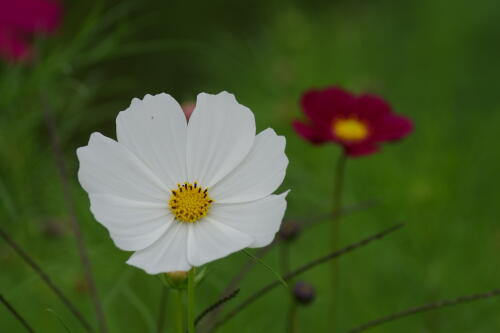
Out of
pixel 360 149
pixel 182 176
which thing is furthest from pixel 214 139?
pixel 360 149

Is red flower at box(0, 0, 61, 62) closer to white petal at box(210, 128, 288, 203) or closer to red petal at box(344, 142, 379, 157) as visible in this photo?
red petal at box(344, 142, 379, 157)

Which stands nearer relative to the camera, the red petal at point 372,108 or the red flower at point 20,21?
the red petal at point 372,108

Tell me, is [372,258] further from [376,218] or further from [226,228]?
[226,228]

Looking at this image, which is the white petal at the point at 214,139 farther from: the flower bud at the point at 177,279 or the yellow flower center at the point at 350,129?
the yellow flower center at the point at 350,129

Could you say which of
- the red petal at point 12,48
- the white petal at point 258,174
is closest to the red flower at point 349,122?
the white petal at point 258,174

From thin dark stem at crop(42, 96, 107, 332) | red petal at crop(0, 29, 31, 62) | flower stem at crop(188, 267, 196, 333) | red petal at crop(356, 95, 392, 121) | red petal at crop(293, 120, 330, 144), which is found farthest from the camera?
red petal at crop(0, 29, 31, 62)

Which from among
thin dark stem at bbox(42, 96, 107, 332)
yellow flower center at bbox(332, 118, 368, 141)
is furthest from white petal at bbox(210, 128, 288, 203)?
yellow flower center at bbox(332, 118, 368, 141)

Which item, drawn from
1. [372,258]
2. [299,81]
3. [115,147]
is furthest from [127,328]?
[299,81]
